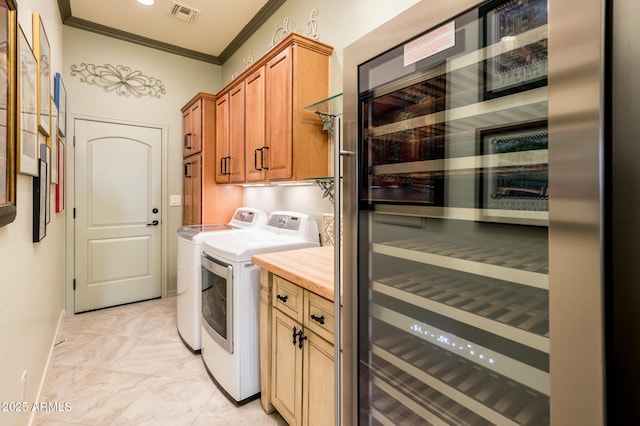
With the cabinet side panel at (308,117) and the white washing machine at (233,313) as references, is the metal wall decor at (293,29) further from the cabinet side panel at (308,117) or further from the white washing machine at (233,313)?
the white washing machine at (233,313)

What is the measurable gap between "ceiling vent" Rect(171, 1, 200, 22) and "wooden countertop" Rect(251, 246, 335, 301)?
2.67 metres

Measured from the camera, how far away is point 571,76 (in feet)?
1.61

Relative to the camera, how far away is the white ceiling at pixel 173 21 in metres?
2.94

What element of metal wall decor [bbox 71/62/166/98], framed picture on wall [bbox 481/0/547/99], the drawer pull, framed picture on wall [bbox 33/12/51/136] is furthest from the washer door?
metal wall decor [bbox 71/62/166/98]

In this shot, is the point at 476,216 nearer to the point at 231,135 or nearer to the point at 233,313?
the point at 233,313

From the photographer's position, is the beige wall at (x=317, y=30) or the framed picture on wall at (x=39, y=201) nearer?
the framed picture on wall at (x=39, y=201)

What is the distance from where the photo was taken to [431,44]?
745mm

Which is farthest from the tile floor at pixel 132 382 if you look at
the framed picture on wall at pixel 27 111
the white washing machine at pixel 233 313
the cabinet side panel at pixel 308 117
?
the cabinet side panel at pixel 308 117

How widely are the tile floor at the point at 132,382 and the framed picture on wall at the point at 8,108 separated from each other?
53.9 inches

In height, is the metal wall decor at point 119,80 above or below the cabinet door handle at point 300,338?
above

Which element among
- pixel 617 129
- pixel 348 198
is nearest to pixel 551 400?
pixel 617 129

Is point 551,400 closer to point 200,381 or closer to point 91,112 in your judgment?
point 200,381

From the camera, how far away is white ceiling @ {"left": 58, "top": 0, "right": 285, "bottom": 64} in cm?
294

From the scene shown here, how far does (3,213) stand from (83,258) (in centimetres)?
285
